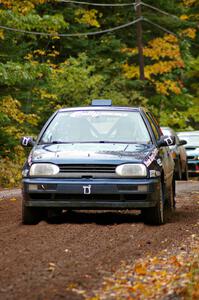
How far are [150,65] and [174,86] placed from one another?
5.81 feet

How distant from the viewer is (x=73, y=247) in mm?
9227

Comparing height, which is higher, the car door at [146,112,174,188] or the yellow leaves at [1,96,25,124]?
the yellow leaves at [1,96,25,124]

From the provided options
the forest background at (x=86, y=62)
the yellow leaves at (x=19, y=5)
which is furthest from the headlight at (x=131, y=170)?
the yellow leaves at (x=19, y=5)

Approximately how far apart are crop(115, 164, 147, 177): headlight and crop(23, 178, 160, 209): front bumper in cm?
8

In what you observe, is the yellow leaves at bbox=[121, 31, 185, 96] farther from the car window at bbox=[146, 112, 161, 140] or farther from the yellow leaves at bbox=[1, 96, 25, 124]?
the car window at bbox=[146, 112, 161, 140]

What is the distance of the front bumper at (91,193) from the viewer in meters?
11.1

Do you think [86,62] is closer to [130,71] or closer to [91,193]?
[130,71]

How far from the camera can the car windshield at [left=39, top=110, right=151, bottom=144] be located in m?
12.4

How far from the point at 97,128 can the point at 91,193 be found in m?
1.72

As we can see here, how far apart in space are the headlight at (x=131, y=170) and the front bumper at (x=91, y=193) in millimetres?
78

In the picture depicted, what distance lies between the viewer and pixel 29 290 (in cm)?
684

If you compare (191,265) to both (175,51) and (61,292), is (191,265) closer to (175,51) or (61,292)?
(61,292)

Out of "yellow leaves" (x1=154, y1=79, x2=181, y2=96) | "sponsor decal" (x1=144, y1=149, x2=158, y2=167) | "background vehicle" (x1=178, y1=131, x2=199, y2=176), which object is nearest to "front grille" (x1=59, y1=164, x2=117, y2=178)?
"sponsor decal" (x1=144, y1=149, x2=158, y2=167)

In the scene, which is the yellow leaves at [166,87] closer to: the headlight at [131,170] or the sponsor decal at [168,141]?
the sponsor decal at [168,141]
